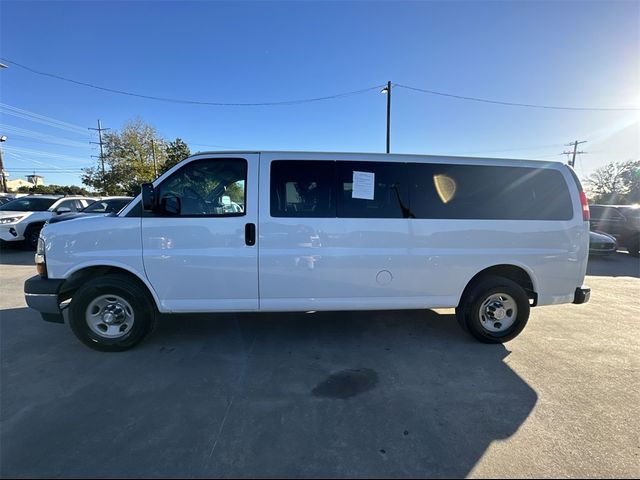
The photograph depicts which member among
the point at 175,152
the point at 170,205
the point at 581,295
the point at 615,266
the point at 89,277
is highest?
the point at 175,152

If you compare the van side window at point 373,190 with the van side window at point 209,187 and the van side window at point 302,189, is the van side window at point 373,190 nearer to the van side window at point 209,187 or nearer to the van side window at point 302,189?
the van side window at point 302,189

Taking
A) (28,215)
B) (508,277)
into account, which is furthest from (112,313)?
(28,215)

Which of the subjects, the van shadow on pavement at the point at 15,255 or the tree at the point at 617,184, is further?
the tree at the point at 617,184

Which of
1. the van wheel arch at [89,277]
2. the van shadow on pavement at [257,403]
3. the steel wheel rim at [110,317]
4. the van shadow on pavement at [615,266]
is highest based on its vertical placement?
the van wheel arch at [89,277]

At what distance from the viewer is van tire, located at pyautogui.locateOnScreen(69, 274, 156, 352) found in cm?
355

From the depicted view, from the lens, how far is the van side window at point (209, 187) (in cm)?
360

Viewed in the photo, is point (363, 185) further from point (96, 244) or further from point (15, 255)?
point (15, 255)

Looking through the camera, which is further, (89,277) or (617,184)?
(617,184)

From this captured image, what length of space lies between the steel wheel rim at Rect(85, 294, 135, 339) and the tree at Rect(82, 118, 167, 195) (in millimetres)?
32541

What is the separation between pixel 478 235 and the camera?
3.83 meters

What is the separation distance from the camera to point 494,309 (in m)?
3.98

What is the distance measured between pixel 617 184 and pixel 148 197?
69209 mm

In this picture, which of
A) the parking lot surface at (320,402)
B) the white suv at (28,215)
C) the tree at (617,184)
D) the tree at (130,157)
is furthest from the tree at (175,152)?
the tree at (617,184)

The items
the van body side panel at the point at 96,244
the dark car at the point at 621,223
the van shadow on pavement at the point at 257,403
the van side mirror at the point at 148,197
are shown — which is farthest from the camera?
the dark car at the point at 621,223
